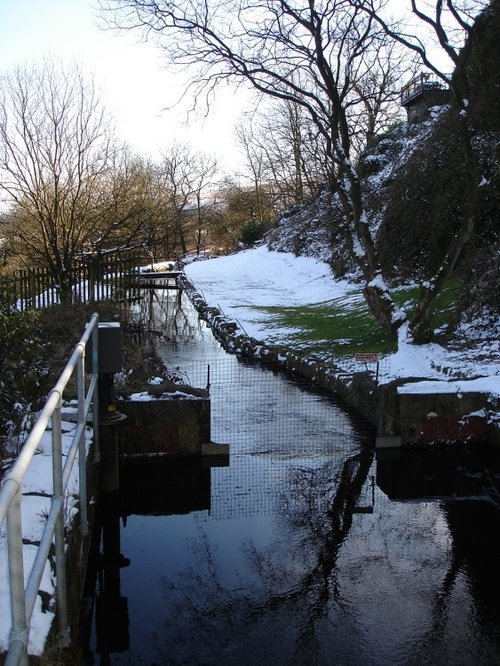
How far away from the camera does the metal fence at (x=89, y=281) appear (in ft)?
57.5

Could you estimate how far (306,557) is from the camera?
19.1ft

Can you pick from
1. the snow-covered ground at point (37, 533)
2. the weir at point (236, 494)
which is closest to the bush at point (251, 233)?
the weir at point (236, 494)

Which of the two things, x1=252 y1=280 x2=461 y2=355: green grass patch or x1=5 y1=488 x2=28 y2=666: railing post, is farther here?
x1=252 y1=280 x2=461 y2=355: green grass patch

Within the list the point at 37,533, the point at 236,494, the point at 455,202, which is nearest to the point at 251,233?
the point at 455,202

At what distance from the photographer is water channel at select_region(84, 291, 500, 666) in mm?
4527

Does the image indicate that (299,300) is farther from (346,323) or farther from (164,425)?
(164,425)

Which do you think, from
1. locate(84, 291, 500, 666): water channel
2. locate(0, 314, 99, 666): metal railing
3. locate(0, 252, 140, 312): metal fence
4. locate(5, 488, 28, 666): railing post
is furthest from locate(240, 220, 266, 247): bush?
locate(5, 488, 28, 666): railing post

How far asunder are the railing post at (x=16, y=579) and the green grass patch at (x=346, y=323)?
11.4 metres

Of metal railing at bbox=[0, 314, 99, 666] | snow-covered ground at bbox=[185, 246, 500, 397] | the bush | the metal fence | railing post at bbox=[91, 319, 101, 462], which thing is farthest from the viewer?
the bush

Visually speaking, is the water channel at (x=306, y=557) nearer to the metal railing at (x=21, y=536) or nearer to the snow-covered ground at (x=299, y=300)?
the metal railing at (x=21, y=536)

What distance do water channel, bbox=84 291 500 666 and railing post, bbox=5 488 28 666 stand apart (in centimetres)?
264

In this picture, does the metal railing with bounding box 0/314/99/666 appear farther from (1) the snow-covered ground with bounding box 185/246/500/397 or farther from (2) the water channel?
(1) the snow-covered ground with bounding box 185/246/500/397

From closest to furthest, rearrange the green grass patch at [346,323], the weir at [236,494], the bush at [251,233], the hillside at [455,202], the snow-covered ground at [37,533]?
the snow-covered ground at [37,533]
the weir at [236,494]
the hillside at [455,202]
the green grass patch at [346,323]
the bush at [251,233]

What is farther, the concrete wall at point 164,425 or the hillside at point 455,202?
the hillside at point 455,202
